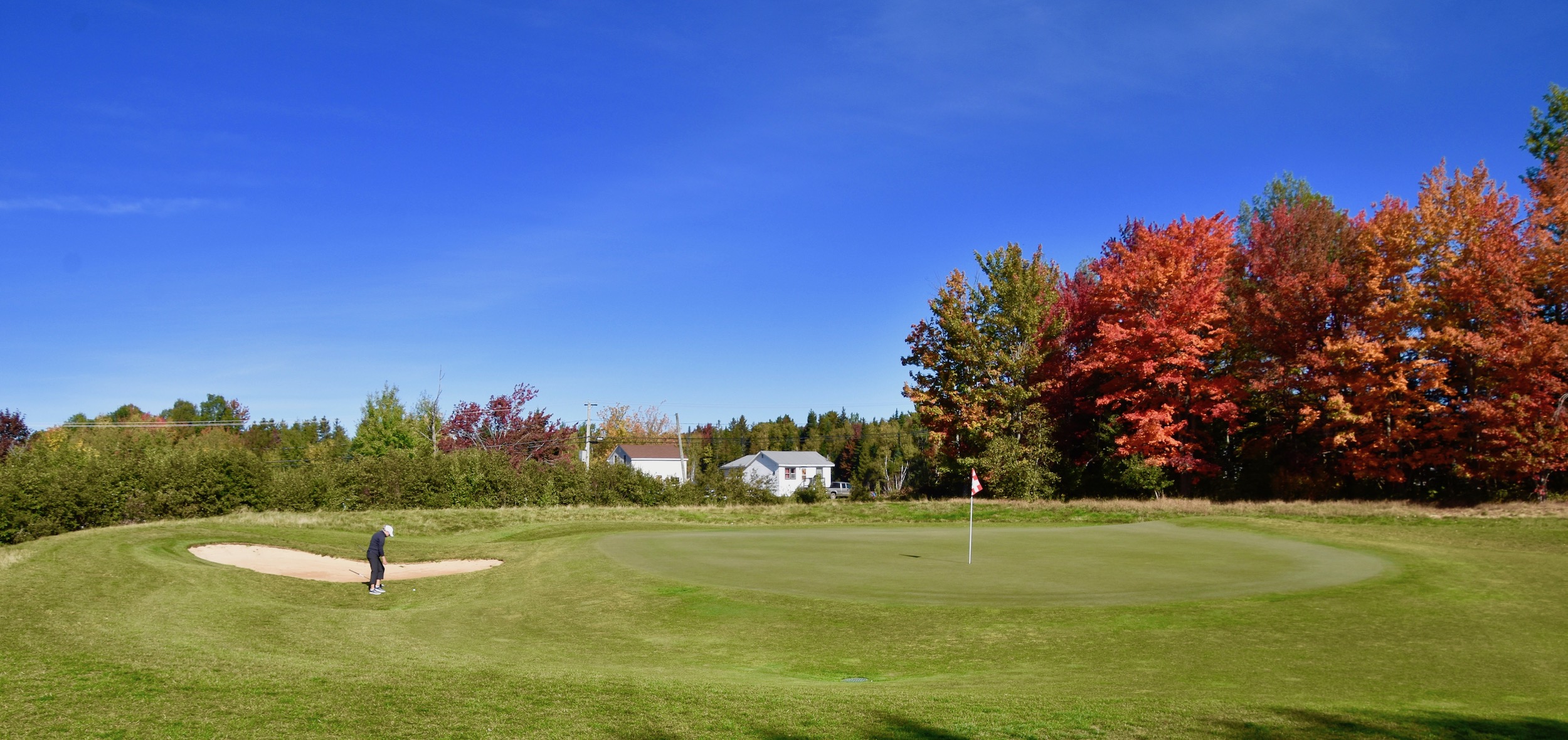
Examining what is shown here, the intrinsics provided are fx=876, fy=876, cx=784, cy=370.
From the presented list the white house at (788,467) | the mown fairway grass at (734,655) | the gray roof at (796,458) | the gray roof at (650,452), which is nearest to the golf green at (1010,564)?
the mown fairway grass at (734,655)

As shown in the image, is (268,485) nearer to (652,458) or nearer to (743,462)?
(652,458)

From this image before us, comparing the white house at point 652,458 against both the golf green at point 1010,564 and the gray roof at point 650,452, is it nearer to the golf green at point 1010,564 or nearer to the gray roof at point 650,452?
the gray roof at point 650,452

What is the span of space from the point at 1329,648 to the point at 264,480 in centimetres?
3883

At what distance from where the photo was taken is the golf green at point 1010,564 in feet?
54.3

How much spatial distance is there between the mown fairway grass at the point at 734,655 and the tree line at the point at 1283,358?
11.7 meters

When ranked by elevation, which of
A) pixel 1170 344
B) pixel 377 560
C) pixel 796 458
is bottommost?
pixel 377 560

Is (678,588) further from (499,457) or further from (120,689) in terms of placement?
(499,457)

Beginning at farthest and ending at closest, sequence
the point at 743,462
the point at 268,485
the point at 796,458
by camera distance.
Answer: the point at 743,462 → the point at 796,458 → the point at 268,485

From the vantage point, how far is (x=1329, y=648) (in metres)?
12.2

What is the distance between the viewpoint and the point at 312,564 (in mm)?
24047

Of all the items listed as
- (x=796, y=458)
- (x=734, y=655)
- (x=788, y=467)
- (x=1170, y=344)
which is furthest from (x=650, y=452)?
(x=734, y=655)

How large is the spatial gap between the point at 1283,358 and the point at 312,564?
38792 mm

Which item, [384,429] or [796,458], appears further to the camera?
[796,458]

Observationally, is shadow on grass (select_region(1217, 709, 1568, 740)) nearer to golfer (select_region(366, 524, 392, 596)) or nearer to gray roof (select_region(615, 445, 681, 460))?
golfer (select_region(366, 524, 392, 596))
